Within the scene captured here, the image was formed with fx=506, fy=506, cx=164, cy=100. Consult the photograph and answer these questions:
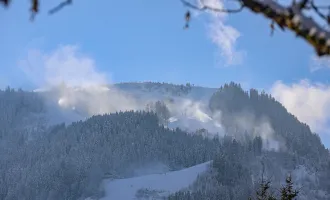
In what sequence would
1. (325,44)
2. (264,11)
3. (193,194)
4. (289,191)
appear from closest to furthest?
1. (325,44)
2. (264,11)
3. (289,191)
4. (193,194)

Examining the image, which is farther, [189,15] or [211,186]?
[211,186]

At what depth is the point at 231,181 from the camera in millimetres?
199125

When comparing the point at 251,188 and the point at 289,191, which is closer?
the point at 289,191

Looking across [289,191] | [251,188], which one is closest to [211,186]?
[251,188]

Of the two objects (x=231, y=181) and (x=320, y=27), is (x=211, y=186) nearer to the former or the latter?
(x=231, y=181)

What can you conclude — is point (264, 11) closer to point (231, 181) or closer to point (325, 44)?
point (325, 44)

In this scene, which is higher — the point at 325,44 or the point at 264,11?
the point at 264,11

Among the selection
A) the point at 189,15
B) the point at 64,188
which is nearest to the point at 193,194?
the point at 64,188

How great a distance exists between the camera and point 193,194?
169 meters

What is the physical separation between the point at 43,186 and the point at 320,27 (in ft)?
658

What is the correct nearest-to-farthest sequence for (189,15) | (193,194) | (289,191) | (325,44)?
(325,44)
(189,15)
(289,191)
(193,194)

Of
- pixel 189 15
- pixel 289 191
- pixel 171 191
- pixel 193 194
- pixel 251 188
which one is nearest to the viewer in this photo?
pixel 189 15

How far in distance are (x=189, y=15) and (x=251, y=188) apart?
181 m

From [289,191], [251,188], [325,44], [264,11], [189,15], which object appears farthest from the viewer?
[251,188]
